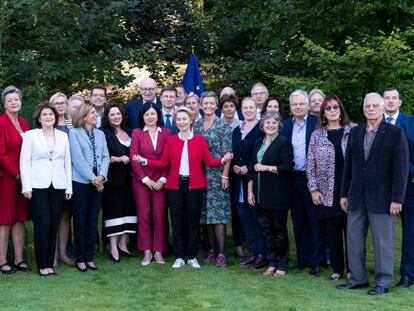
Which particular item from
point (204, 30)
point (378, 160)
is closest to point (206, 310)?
point (378, 160)

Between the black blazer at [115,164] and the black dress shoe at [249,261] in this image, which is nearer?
the black blazer at [115,164]

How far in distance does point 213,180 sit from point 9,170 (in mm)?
2143

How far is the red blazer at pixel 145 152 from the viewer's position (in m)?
7.05

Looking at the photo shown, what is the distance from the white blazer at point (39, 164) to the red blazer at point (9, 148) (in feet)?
0.60

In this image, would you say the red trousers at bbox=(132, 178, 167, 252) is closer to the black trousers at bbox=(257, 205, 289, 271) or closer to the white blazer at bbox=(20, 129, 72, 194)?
the white blazer at bbox=(20, 129, 72, 194)

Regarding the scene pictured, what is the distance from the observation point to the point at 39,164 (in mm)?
6441

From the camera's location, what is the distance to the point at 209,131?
7.12 metres

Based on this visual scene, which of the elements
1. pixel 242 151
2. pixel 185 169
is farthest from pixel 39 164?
pixel 242 151

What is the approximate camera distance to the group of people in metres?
6.09

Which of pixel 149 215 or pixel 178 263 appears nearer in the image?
pixel 178 263

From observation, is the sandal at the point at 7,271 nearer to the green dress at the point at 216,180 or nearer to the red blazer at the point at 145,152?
the red blazer at the point at 145,152

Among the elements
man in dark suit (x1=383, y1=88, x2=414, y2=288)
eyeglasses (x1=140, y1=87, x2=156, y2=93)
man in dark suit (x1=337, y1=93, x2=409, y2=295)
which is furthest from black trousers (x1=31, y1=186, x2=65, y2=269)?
man in dark suit (x1=383, y1=88, x2=414, y2=288)

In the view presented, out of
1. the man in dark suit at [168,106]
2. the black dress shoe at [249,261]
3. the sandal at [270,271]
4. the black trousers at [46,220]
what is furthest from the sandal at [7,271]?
the sandal at [270,271]

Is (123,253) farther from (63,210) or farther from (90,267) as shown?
(63,210)
